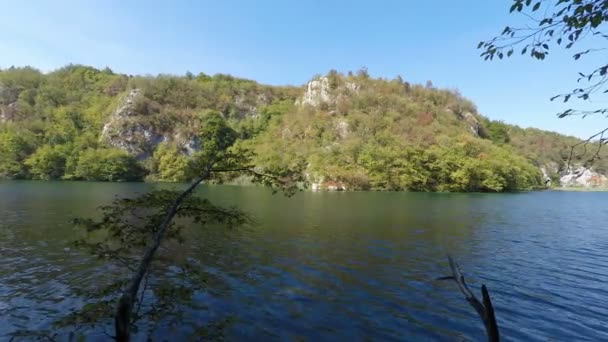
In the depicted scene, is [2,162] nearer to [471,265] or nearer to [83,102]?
[83,102]

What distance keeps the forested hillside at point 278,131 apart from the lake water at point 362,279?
5833cm

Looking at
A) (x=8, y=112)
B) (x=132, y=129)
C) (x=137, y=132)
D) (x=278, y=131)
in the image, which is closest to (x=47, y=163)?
(x=132, y=129)

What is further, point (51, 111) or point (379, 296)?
point (51, 111)

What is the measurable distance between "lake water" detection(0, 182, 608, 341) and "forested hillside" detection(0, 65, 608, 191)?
58327mm

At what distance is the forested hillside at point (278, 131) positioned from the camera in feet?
286

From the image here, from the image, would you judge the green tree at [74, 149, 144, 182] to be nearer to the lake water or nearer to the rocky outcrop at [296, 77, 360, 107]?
the rocky outcrop at [296, 77, 360, 107]

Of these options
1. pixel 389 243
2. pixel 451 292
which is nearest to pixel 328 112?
pixel 389 243

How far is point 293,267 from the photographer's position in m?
15.7

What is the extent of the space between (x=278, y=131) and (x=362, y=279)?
119462 mm

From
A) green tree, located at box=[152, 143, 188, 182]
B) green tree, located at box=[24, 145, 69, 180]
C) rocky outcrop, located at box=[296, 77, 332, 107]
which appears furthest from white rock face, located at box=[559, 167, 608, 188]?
green tree, located at box=[24, 145, 69, 180]

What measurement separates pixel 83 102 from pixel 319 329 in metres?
161

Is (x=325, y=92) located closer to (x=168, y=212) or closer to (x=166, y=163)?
(x=166, y=163)

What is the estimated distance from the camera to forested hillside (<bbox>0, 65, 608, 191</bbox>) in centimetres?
8719

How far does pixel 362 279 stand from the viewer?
14.4 metres
